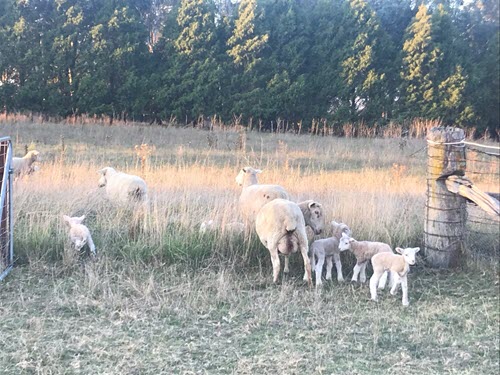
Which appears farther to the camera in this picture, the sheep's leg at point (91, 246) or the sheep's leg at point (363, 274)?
the sheep's leg at point (91, 246)

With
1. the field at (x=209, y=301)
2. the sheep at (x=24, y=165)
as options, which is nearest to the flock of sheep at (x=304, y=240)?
the field at (x=209, y=301)

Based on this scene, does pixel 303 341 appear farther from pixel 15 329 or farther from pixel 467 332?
pixel 15 329

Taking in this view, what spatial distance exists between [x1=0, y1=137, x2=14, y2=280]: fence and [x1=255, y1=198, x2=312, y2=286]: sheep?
221cm

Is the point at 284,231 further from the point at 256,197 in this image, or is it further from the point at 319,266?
the point at 256,197

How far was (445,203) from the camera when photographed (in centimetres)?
498

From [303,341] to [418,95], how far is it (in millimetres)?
20054

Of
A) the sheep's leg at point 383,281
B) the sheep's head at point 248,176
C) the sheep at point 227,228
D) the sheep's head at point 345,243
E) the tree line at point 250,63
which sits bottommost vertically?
the sheep's leg at point 383,281

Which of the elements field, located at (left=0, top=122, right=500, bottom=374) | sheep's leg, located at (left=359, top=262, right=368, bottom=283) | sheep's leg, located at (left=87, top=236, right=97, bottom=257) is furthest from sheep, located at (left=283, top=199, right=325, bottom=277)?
sheep's leg, located at (left=87, top=236, right=97, bottom=257)

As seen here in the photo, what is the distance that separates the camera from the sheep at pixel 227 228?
17.1 feet

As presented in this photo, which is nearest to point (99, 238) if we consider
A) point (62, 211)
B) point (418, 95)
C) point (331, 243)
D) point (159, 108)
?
point (62, 211)

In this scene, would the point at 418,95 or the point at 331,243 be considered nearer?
the point at 331,243

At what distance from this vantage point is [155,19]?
2484cm

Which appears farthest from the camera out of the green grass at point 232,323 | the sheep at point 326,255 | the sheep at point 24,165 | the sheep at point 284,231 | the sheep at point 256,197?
the sheep at point 24,165

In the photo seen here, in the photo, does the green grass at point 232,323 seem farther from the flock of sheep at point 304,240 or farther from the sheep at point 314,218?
the sheep at point 314,218
